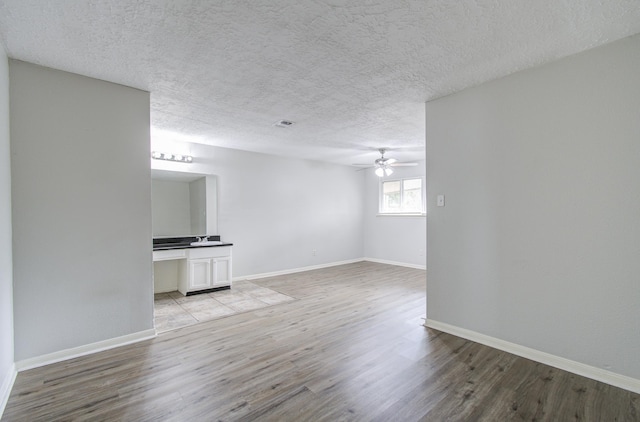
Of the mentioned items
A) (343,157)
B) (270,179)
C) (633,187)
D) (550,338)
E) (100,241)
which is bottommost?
(550,338)

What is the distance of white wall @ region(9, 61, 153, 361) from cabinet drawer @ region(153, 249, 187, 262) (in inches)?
50.9

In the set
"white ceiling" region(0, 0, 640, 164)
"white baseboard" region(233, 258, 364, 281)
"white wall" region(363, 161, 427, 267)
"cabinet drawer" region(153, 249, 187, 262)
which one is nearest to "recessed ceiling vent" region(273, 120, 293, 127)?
"white ceiling" region(0, 0, 640, 164)

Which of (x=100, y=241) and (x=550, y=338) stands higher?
(x=100, y=241)

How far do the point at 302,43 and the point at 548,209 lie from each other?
2422mm

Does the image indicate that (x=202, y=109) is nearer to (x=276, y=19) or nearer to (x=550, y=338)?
(x=276, y=19)

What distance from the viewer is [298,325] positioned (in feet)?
10.7

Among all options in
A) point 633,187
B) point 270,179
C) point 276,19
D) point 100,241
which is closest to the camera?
point 276,19

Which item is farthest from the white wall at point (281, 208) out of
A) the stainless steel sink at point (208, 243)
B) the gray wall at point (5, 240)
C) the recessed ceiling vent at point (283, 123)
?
the gray wall at point (5, 240)

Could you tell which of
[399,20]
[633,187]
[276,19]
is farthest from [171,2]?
[633,187]

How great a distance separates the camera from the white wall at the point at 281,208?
17.6ft

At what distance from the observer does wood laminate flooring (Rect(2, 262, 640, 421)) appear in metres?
1.80

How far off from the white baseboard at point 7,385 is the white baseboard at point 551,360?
11.8 ft

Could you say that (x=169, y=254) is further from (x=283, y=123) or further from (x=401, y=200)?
(x=401, y=200)

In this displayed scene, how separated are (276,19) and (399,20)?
2.64 ft
